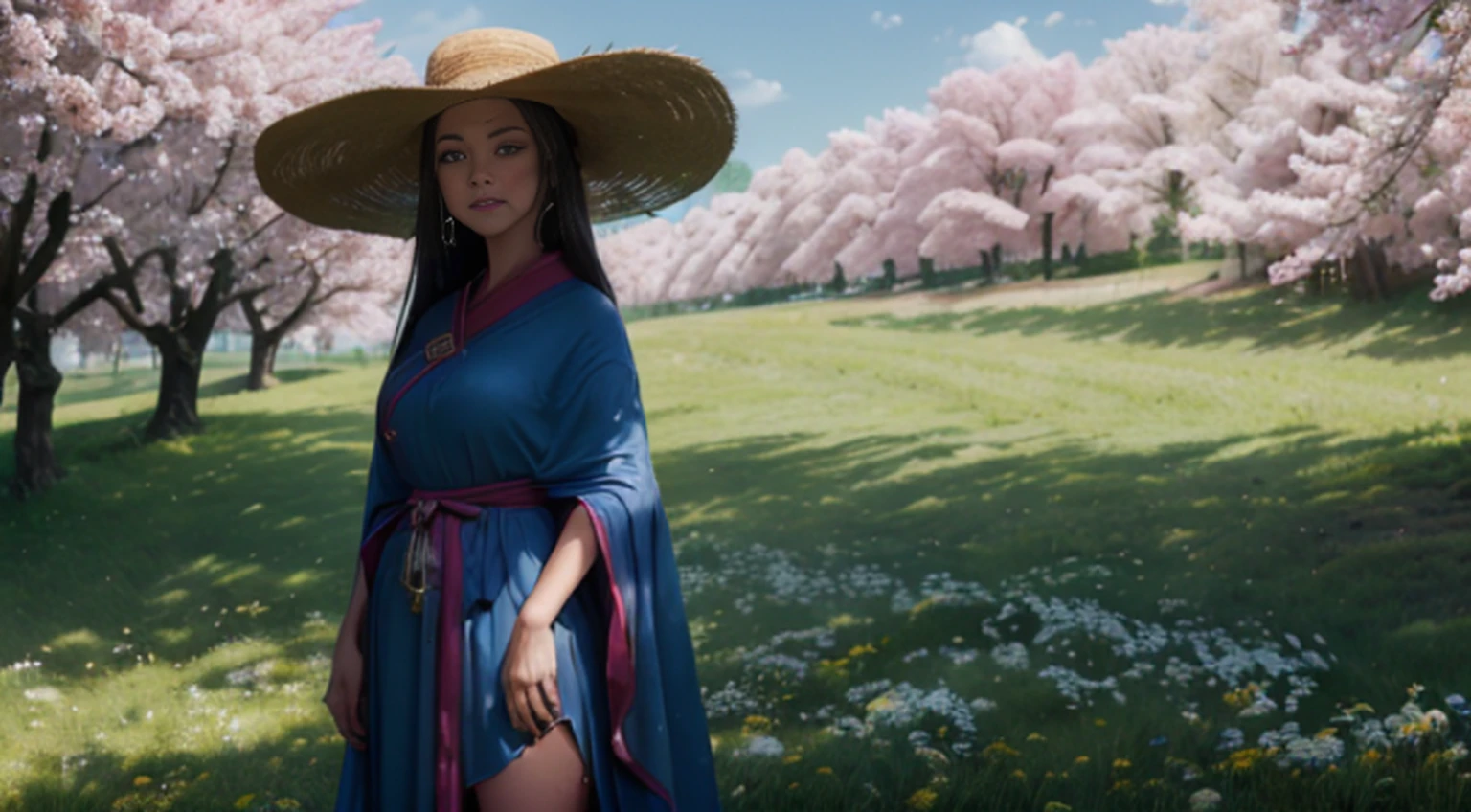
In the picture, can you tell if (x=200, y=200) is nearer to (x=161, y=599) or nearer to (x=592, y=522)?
(x=161, y=599)

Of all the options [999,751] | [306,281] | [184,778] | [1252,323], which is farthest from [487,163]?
[306,281]

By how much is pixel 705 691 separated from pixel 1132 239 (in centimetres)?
339

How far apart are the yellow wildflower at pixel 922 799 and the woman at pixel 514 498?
1.55 meters

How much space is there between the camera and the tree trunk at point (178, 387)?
5484 millimetres

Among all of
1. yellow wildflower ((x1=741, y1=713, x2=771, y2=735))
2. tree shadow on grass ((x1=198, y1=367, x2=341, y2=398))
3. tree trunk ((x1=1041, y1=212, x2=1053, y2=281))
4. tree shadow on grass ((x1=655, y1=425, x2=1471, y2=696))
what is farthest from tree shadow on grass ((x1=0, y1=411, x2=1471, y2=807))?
tree trunk ((x1=1041, y1=212, x2=1053, y2=281))

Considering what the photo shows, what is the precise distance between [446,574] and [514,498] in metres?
0.12

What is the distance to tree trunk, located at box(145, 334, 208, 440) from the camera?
5.48 metres

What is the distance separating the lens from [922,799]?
9.31ft

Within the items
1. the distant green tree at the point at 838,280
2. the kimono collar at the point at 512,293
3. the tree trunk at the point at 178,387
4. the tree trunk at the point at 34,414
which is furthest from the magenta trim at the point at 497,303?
the distant green tree at the point at 838,280

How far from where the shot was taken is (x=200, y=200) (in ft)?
17.4

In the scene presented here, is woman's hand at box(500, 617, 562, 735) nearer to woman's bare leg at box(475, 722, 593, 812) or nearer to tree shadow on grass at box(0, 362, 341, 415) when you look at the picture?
woman's bare leg at box(475, 722, 593, 812)

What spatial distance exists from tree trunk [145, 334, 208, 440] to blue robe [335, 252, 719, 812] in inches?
182

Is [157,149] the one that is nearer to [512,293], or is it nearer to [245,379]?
[245,379]

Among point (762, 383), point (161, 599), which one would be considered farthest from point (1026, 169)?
point (161, 599)
